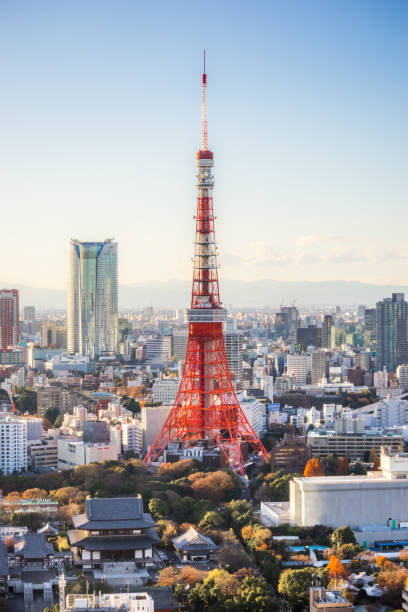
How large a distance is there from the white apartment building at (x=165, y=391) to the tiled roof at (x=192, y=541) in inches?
600

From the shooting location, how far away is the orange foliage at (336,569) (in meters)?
12.6

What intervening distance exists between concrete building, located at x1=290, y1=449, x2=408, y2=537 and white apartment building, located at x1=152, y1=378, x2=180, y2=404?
46.2 ft

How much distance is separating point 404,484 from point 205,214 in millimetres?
6531

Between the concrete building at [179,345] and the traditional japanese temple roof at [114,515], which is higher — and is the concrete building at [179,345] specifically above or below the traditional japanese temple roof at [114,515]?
above

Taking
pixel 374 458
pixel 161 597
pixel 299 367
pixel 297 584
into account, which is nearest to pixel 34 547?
pixel 161 597

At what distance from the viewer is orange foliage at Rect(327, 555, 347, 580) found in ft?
41.5

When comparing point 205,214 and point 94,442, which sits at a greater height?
point 205,214

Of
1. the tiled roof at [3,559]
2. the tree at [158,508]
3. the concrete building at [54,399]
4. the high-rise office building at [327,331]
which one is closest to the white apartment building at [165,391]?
the concrete building at [54,399]

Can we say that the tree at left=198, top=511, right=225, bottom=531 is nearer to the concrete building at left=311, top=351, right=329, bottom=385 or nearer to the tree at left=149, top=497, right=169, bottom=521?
the tree at left=149, top=497, right=169, bottom=521

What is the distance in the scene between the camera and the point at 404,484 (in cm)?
1580

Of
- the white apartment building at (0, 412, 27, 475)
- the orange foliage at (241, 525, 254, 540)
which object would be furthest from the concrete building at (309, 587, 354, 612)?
the white apartment building at (0, 412, 27, 475)

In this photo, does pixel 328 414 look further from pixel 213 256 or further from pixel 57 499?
pixel 57 499

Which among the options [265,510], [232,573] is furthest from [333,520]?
[232,573]

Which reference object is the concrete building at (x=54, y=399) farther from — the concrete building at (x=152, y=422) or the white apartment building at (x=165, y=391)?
the concrete building at (x=152, y=422)
